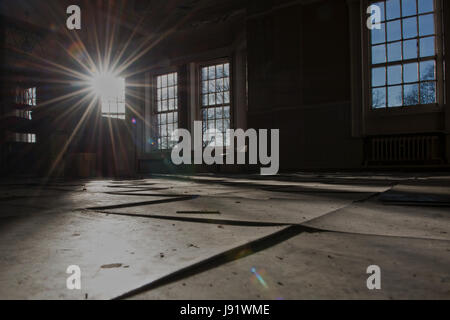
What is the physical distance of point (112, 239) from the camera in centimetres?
90

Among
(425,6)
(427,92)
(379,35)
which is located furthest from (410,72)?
(425,6)

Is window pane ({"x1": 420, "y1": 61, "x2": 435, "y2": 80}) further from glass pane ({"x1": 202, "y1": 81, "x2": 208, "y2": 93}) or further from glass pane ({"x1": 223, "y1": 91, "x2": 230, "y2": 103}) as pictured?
glass pane ({"x1": 202, "y1": 81, "x2": 208, "y2": 93})

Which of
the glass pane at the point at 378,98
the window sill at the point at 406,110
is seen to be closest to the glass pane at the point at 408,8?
the glass pane at the point at 378,98

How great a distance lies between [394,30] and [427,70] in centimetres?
122

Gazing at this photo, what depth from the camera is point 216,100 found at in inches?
423

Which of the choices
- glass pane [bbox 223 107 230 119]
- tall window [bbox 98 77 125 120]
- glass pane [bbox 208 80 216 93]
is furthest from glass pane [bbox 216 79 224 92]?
tall window [bbox 98 77 125 120]

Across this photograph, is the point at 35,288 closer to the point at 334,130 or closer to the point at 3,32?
the point at 334,130

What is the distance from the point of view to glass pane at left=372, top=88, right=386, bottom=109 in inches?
291

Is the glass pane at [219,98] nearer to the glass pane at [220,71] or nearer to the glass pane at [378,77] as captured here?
the glass pane at [220,71]

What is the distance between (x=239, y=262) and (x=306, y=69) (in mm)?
8245

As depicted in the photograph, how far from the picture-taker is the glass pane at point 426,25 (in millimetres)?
6926

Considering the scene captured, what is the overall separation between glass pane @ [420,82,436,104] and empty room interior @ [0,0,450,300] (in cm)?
3

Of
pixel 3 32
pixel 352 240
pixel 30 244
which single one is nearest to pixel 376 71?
pixel 352 240

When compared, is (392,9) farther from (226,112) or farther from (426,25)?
(226,112)
